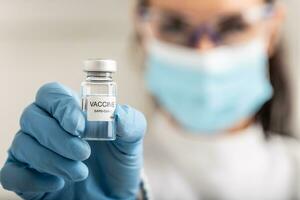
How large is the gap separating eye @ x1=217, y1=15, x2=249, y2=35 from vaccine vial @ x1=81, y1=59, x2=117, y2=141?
1064 millimetres

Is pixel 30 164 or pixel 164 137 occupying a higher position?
pixel 30 164

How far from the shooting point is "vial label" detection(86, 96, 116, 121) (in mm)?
785

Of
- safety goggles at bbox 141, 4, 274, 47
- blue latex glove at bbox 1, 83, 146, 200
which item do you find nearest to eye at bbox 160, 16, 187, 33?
safety goggles at bbox 141, 4, 274, 47

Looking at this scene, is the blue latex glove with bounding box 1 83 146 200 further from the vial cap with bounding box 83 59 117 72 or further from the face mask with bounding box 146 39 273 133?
the face mask with bounding box 146 39 273 133

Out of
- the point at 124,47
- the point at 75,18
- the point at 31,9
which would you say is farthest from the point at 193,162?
the point at 31,9

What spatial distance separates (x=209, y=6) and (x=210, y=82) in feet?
0.90

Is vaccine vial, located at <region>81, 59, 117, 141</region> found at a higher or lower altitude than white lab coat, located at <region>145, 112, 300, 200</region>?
higher

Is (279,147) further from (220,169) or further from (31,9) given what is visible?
(31,9)

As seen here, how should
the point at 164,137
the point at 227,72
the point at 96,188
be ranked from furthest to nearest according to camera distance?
the point at 164,137 → the point at 227,72 → the point at 96,188

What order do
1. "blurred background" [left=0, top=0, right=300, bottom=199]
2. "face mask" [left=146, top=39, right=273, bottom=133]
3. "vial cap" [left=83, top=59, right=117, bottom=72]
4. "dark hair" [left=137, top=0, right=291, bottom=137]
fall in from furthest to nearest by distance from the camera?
"dark hair" [left=137, top=0, right=291, bottom=137], "blurred background" [left=0, top=0, right=300, bottom=199], "face mask" [left=146, top=39, right=273, bottom=133], "vial cap" [left=83, top=59, right=117, bottom=72]

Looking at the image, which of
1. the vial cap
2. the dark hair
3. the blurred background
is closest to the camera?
the vial cap

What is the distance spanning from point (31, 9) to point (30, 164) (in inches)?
44.4

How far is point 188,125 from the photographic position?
188 cm

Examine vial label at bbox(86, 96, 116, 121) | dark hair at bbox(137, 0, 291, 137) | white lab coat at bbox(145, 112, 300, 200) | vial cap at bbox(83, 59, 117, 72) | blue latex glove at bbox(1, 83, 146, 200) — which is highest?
vial cap at bbox(83, 59, 117, 72)
